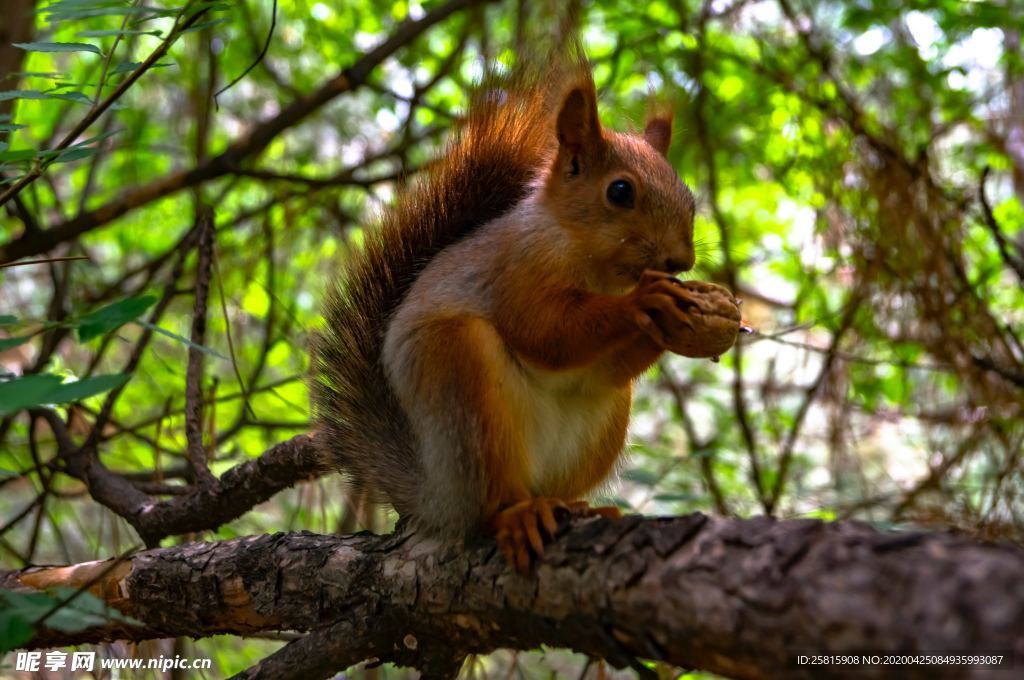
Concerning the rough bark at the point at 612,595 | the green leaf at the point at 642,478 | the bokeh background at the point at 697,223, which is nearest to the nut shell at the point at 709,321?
the rough bark at the point at 612,595

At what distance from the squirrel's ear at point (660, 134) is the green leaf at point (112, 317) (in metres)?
1.36

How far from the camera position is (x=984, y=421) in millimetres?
2791

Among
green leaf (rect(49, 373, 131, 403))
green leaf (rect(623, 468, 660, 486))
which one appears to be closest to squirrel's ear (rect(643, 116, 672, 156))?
green leaf (rect(623, 468, 660, 486))

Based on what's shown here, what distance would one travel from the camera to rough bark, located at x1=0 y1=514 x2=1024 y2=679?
841 mm

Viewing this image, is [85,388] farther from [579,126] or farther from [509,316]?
[579,126]

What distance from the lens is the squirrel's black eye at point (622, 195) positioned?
173 cm

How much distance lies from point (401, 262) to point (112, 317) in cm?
83

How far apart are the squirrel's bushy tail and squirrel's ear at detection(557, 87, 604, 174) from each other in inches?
1.6

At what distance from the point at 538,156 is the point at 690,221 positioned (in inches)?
16.6

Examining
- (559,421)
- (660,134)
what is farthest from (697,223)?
(559,421)

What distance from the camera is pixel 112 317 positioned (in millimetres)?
1038

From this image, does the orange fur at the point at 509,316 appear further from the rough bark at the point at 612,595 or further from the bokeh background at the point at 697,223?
the bokeh background at the point at 697,223

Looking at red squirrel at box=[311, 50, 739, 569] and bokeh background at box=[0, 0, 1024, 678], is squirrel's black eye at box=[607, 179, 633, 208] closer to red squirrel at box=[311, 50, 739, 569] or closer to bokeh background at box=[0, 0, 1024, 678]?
red squirrel at box=[311, 50, 739, 569]

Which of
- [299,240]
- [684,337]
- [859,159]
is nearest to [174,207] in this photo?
[299,240]
